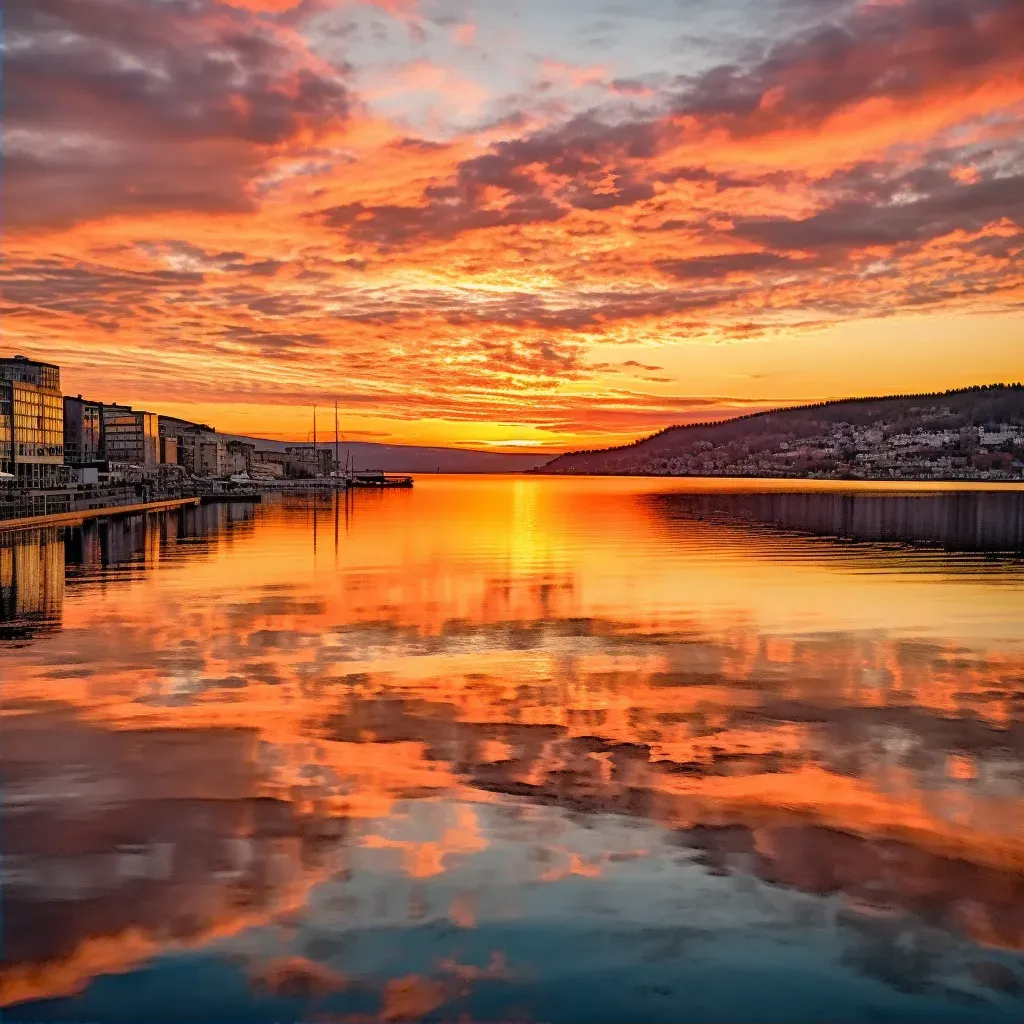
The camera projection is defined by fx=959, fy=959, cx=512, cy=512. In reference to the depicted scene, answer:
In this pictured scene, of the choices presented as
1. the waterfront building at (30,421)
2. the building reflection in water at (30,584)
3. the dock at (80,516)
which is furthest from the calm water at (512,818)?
the waterfront building at (30,421)

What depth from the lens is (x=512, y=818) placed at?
42.5 ft

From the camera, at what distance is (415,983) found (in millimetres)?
8836

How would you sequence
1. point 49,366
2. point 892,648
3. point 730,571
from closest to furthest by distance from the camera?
point 892,648 → point 730,571 → point 49,366

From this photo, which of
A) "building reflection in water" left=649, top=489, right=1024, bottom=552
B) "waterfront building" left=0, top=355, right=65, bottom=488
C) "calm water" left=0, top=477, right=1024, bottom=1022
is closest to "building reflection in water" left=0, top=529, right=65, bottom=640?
"calm water" left=0, top=477, right=1024, bottom=1022

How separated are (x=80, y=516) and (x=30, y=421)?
79.8m

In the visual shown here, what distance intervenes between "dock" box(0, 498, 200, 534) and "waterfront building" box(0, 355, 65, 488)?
23.6 metres

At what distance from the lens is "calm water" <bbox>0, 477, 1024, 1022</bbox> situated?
29.3 feet

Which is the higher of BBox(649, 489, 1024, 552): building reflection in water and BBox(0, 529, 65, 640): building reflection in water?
BBox(649, 489, 1024, 552): building reflection in water

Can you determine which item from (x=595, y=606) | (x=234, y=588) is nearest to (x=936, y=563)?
(x=595, y=606)

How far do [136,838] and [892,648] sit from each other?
21190 millimetres

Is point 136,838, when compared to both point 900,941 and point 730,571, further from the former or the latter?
point 730,571

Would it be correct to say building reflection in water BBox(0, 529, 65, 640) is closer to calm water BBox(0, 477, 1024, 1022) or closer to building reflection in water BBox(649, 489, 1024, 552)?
calm water BBox(0, 477, 1024, 1022)

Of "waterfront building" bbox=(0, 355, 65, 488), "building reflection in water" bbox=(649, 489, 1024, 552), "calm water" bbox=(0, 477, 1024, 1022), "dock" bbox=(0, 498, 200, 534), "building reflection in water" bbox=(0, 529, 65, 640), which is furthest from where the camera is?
"waterfront building" bbox=(0, 355, 65, 488)

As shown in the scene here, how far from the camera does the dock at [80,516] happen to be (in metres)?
69.2
